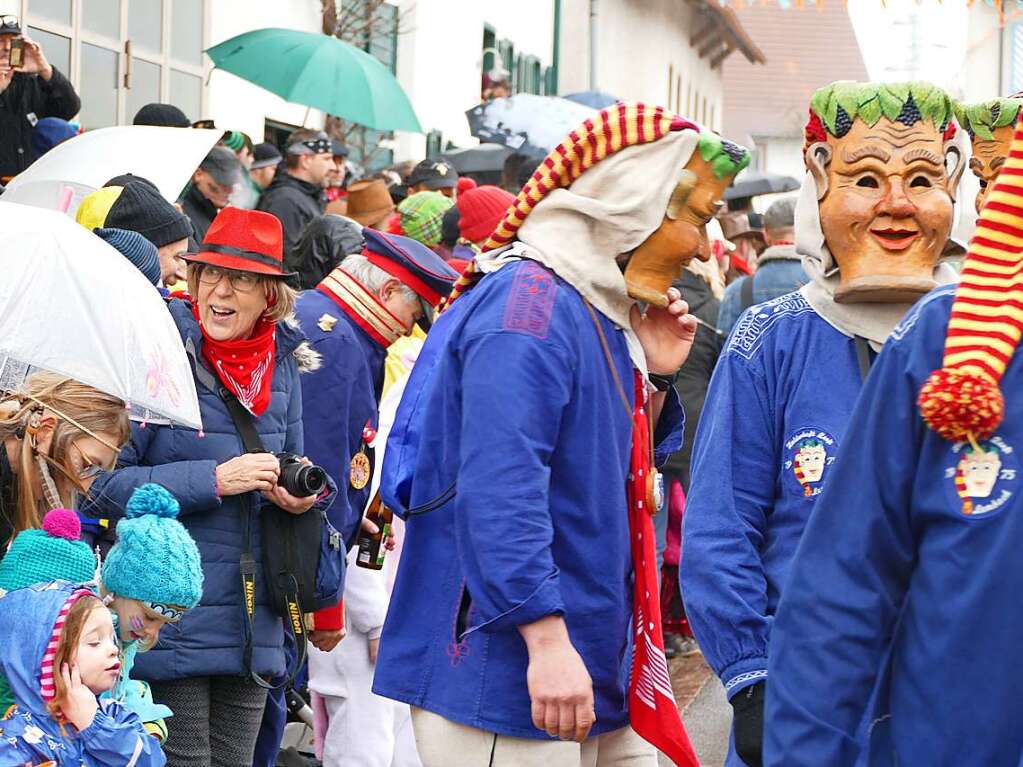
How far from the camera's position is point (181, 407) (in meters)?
4.50

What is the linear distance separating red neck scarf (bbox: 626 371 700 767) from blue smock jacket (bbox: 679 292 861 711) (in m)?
0.35

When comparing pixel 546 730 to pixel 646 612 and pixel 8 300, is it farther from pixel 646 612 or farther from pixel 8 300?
pixel 8 300

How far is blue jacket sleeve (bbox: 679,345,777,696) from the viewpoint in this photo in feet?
11.5

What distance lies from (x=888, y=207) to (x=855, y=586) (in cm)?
141

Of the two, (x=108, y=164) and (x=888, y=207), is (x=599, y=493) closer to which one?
(x=888, y=207)

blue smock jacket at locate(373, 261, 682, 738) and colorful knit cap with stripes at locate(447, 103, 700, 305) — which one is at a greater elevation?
colorful knit cap with stripes at locate(447, 103, 700, 305)

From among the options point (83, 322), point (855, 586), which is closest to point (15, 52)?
point (83, 322)

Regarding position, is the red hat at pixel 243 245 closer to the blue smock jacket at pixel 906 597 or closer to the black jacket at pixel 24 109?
the blue smock jacket at pixel 906 597

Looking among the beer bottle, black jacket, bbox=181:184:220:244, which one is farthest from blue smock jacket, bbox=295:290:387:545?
black jacket, bbox=181:184:220:244

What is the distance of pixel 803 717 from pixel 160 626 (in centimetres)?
242

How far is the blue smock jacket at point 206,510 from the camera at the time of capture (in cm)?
488

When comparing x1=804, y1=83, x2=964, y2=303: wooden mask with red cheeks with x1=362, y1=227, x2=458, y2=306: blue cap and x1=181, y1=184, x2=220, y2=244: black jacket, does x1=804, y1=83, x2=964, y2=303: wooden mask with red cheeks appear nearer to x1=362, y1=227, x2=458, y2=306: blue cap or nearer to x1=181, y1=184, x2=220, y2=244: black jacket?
x1=362, y1=227, x2=458, y2=306: blue cap

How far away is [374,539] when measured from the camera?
6.38 m

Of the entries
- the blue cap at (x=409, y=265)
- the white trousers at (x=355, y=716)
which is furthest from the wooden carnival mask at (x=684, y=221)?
the white trousers at (x=355, y=716)
